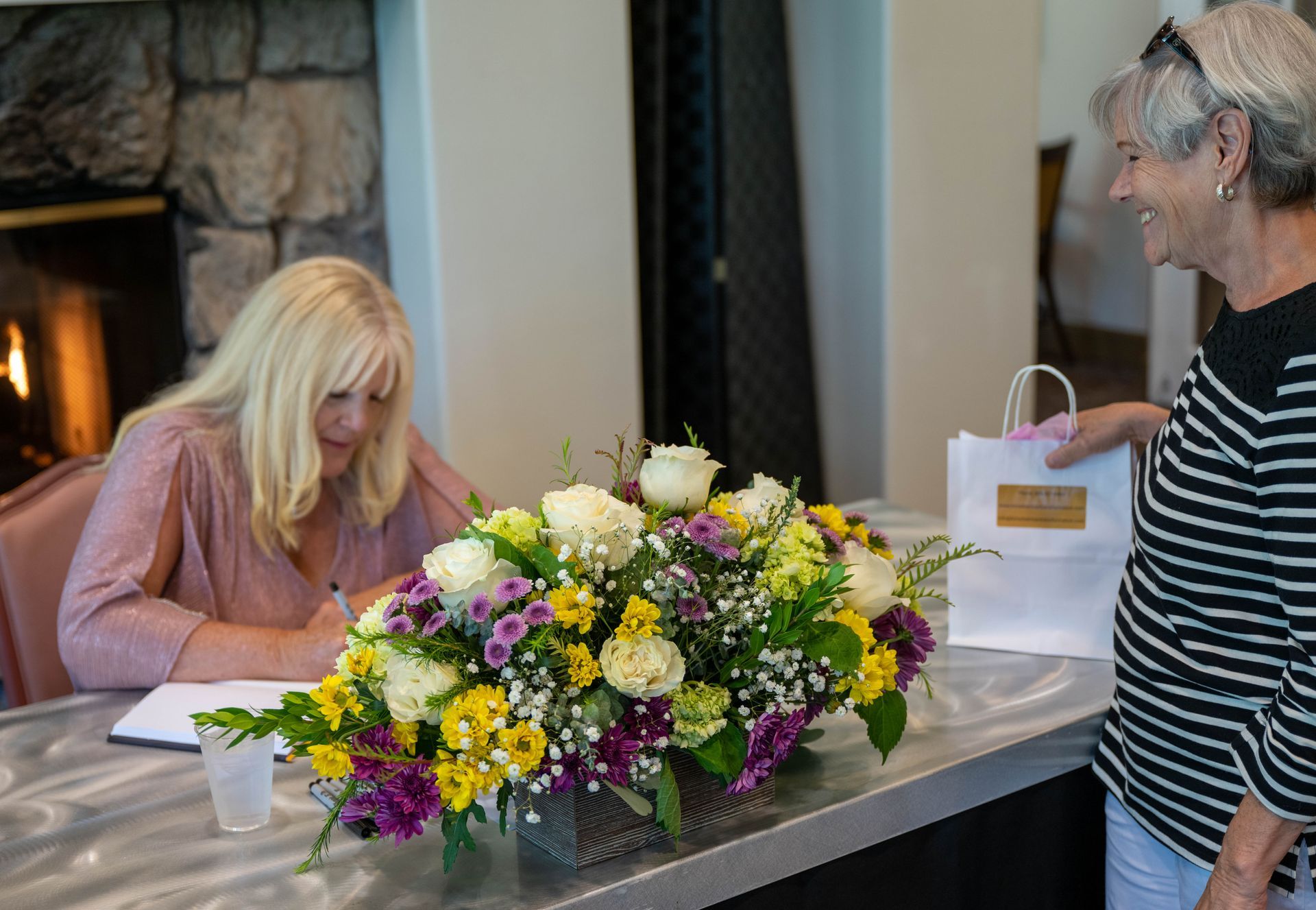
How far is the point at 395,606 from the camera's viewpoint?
3.60ft

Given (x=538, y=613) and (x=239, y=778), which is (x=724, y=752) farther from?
(x=239, y=778)

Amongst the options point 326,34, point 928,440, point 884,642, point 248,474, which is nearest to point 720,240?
point 928,440

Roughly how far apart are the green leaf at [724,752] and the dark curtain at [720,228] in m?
2.26

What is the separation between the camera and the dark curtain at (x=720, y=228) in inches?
128

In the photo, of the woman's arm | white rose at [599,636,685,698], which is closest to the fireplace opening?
white rose at [599,636,685,698]

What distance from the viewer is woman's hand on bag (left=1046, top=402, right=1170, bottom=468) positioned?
5.00 feet

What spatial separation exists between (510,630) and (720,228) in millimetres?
2452

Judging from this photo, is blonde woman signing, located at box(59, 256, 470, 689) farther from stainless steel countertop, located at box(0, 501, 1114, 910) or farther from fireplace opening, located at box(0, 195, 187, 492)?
fireplace opening, located at box(0, 195, 187, 492)

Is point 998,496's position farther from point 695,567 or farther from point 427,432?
point 427,432

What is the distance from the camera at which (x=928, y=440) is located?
3574 millimetres

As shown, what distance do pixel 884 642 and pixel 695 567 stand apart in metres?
0.22

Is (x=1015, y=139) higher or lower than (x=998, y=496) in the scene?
higher

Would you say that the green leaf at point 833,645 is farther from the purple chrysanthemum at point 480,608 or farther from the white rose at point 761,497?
the purple chrysanthemum at point 480,608

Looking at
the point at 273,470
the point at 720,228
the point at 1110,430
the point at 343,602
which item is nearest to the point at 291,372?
the point at 273,470
